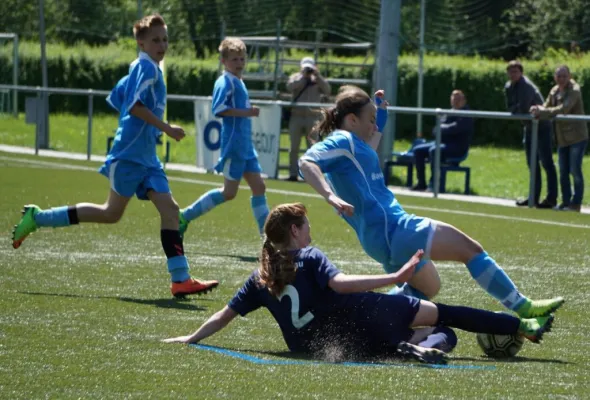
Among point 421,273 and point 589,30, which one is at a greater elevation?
point 589,30

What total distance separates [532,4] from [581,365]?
103 ft

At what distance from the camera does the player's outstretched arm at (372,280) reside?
5945 millimetres

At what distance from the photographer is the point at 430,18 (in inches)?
1367

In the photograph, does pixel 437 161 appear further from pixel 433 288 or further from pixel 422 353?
pixel 422 353

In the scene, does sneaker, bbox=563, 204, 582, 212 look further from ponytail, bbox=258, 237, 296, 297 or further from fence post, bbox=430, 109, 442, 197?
ponytail, bbox=258, 237, 296, 297

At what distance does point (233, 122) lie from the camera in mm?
11602

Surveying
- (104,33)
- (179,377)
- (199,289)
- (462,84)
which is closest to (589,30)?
(462,84)

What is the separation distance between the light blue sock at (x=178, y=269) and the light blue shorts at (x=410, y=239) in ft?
7.07

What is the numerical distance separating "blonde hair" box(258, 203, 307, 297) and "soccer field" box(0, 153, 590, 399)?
379 mm

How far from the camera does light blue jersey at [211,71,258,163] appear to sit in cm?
1153

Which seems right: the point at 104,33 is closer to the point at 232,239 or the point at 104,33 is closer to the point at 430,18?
the point at 430,18

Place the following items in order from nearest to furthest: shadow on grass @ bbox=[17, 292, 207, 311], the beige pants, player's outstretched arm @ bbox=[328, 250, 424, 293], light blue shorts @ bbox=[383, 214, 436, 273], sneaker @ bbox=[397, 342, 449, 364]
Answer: player's outstretched arm @ bbox=[328, 250, 424, 293]
sneaker @ bbox=[397, 342, 449, 364]
light blue shorts @ bbox=[383, 214, 436, 273]
shadow on grass @ bbox=[17, 292, 207, 311]
the beige pants

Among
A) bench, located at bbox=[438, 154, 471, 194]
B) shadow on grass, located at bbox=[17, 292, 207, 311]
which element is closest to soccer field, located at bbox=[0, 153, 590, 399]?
shadow on grass, located at bbox=[17, 292, 207, 311]

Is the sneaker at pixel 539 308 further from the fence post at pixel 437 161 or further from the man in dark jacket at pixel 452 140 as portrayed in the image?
the man in dark jacket at pixel 452 140
